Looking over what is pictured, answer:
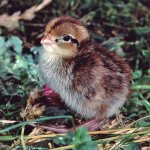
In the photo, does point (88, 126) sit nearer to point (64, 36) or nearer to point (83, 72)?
point (83, 72)

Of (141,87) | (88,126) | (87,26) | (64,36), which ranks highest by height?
(87,26)

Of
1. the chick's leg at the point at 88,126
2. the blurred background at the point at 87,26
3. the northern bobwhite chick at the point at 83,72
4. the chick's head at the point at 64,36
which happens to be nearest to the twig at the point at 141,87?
the blurred background at the point at 87,26

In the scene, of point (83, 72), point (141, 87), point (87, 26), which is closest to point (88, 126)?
point (83, 72)

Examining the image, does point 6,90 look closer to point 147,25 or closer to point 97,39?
point 97,39

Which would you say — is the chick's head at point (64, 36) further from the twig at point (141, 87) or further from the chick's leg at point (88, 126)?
the twig at point (141, 87)

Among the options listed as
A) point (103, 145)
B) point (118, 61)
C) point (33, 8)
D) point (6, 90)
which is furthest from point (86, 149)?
point (33, 8)

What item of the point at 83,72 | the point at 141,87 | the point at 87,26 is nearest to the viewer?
the point at 83,72
